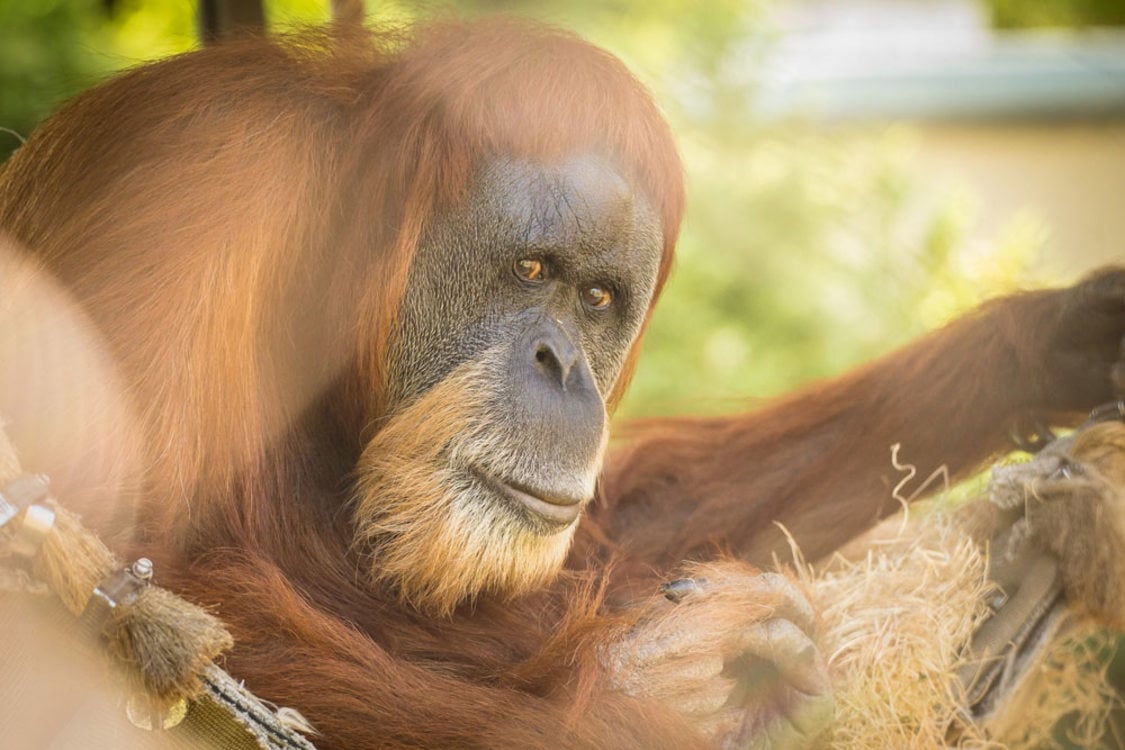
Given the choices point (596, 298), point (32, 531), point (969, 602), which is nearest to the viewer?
point (32, 531)

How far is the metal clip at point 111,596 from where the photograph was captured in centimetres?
164

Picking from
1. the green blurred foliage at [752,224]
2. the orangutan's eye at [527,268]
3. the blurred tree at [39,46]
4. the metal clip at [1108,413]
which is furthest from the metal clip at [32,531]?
the green blurred foliage at [752,224]

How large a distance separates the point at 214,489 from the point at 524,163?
31.5 inches

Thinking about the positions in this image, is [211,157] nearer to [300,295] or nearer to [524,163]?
[300,295]

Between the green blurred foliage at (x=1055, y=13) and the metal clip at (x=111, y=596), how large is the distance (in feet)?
33.7

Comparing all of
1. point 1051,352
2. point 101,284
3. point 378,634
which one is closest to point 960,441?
point 1051,352

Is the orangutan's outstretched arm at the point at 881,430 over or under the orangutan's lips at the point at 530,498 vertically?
under

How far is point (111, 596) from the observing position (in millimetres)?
1645

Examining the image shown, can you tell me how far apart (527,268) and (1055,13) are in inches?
403

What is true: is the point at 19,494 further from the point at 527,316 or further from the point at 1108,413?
the point at 1108,413

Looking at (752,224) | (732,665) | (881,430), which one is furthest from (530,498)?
(752,224)

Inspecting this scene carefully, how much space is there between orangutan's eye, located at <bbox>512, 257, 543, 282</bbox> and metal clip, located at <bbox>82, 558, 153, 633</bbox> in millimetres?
876

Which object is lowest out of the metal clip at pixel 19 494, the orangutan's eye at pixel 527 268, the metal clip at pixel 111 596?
the metal clip at pixel 111 596

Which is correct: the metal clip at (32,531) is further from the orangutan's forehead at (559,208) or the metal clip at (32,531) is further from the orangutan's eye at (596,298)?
the orangutan's eye at (596,298)
